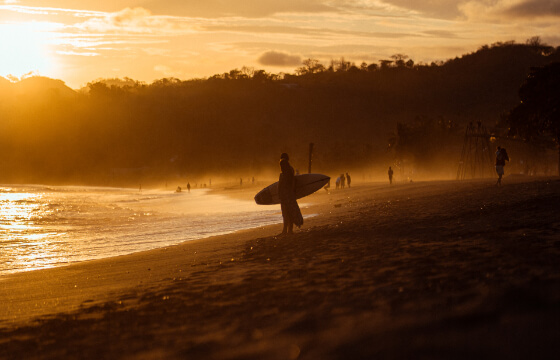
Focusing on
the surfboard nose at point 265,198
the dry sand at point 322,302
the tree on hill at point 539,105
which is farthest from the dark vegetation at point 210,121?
the dry sand at point 322,302

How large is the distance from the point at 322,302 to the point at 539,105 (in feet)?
78.1

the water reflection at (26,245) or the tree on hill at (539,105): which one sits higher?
the tree on hill at (539,105)

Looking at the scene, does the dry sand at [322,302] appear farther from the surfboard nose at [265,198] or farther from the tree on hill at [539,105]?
the tree on hill at [539,105]

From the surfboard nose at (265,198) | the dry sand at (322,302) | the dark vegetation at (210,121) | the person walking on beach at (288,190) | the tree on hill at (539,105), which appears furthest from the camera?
the dark vegetation at (210,121)

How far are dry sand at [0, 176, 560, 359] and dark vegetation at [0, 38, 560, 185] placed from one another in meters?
112

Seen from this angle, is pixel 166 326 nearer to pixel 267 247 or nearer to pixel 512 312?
pixel 512 312

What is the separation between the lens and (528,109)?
2775 centimetres

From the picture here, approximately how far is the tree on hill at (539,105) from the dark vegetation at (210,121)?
94902 millimetres

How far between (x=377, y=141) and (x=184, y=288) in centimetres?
15514

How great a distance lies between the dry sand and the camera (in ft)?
17.0

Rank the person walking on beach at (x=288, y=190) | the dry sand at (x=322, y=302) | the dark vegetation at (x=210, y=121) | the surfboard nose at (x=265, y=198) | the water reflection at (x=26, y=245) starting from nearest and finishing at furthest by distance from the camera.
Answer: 1. the dry sand at (x=322, y=302)
2. the person walking on beach at (x=288, y=190)
3. the water reflection at (x=26, y=245)
4. the surfboard nose at (x=265, y=198)
5. the dark vegetation at (x=210, y=121)

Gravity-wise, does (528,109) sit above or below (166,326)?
above

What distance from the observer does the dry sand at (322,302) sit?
17.0ft

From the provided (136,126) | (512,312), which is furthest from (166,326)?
(136,126)
